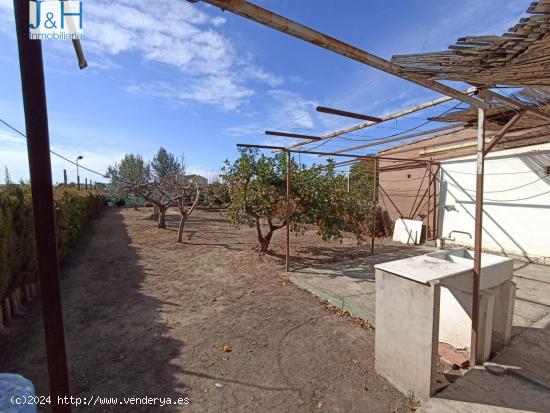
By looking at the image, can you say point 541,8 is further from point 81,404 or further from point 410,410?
point 81,404

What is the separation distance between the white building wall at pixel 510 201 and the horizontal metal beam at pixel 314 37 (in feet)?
19.7

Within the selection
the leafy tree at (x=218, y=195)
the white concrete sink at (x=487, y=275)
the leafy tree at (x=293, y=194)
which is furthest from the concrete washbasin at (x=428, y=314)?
the leafy tree at (x=218, y=195)

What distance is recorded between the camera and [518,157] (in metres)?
6.84

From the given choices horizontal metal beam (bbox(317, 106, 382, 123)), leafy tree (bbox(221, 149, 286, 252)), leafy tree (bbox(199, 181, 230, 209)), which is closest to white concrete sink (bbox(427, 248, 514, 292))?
horizontal metal beam (bbox(317, 106, 382, 123))

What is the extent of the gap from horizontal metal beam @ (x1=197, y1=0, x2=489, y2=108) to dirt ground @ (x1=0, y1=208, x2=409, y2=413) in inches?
113

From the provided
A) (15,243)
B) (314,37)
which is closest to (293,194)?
(314,37)

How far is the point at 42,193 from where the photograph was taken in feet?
4.32

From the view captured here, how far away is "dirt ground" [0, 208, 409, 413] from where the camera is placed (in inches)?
96.6

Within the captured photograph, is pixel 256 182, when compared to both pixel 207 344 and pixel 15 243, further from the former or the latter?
pixel 15 243

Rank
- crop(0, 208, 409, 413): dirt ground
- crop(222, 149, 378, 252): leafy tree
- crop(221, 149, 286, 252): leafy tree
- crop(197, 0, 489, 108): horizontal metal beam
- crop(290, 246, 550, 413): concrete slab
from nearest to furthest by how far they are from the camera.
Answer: crop(197, 0, 489, 108): horizontal metal beam < crop(290, 246, 550, 413): concrete slab < crop(0, 208, 409, 413): dirt ground < crop(222, 149, 378, 252): leafy tree < crop(221, 149, 286, 252): leafy tree

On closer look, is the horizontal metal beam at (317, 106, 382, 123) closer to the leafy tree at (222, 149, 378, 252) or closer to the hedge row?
the leafy tree at (222, 149, 378, 252)

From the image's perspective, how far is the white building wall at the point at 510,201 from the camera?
644cm

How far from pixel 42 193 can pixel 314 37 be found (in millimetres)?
1886

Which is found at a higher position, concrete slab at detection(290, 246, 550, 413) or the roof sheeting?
the roof sheeting
